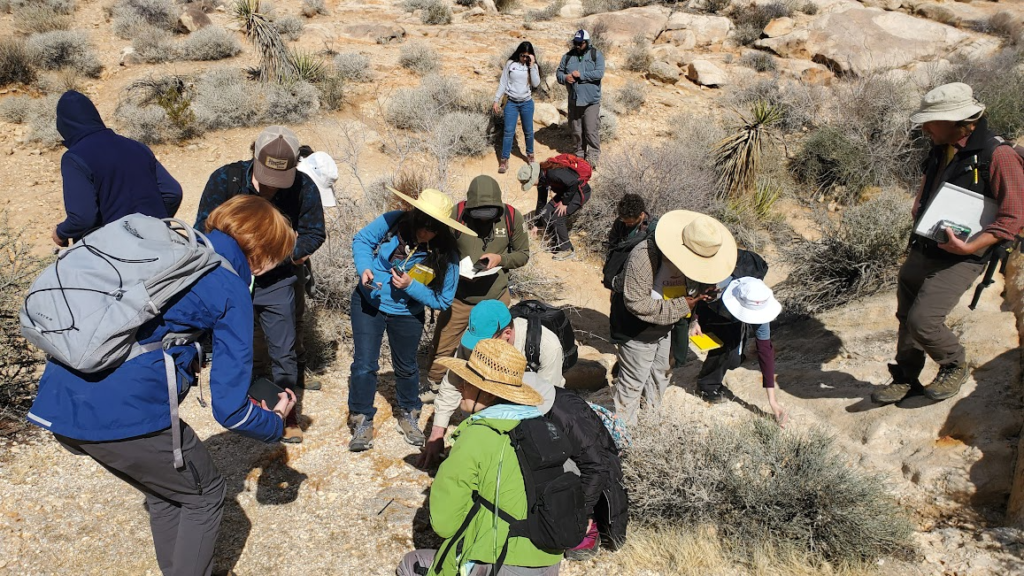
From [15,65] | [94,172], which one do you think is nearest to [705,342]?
[94,172]

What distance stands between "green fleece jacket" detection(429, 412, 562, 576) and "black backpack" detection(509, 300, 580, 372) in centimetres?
95

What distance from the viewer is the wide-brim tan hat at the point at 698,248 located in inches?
138

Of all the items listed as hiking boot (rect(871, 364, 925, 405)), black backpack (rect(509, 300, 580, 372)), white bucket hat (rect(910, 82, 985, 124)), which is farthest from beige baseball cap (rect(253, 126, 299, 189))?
hiking boot (rect(871, 364, 925, 405))

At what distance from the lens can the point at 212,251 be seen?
2.30 meters

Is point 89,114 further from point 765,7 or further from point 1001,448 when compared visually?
point 765,7

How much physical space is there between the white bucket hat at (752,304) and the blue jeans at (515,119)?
6.21m

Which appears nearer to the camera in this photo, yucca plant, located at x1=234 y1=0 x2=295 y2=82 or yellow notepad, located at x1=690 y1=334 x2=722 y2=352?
yellow notepad, located at x1=690 y1=334 x2=722 y2=352

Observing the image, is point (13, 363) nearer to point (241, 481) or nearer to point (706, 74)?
point (241, 481)

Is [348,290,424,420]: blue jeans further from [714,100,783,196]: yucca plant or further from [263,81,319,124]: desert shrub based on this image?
[263,81,319,124]: desert shrub

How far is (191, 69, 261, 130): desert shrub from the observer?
33.4 ft

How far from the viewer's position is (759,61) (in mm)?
13891

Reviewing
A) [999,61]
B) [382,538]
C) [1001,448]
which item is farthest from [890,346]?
[999,61]

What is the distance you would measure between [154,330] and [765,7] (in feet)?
55.4

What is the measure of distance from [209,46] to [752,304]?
11.8m
